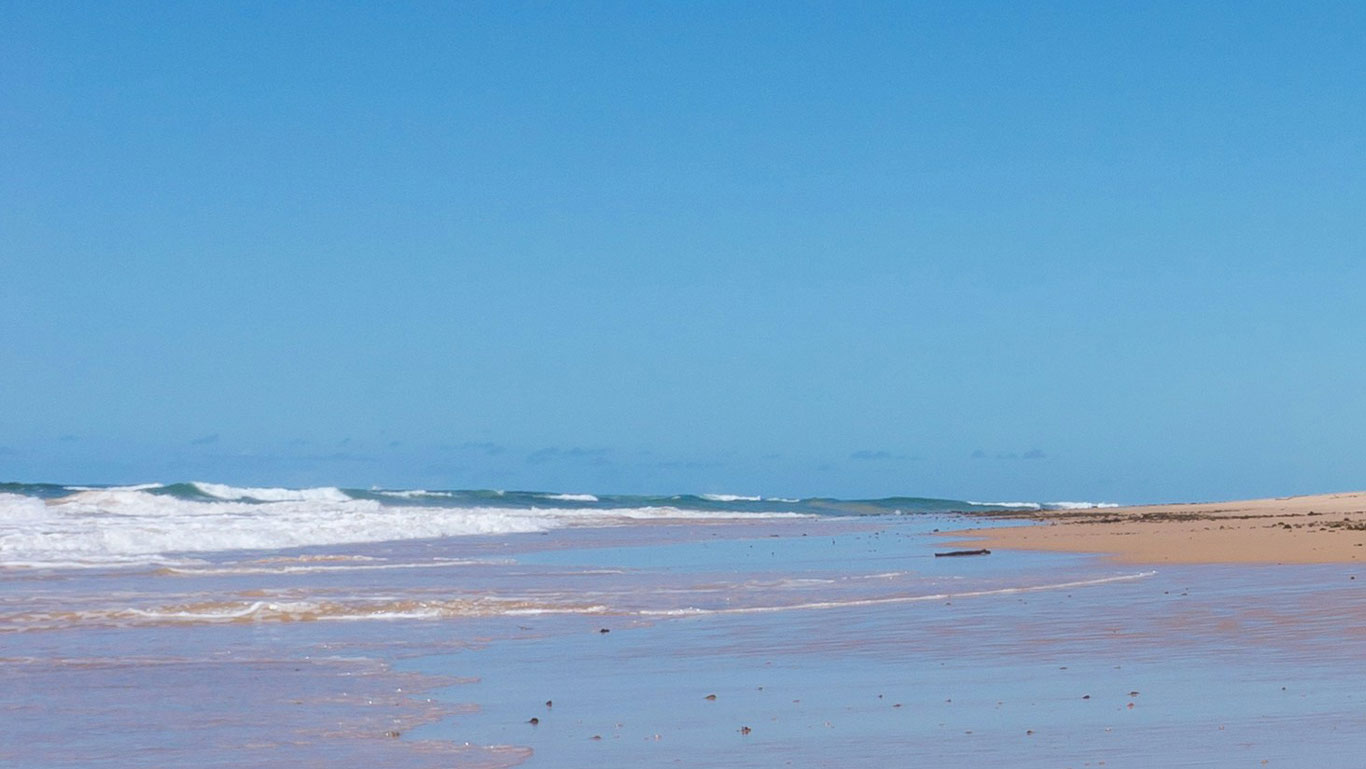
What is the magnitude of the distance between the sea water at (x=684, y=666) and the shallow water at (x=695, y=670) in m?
0.03

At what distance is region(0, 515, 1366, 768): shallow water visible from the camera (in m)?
6.33

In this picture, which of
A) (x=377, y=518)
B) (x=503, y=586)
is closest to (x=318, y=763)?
(x=503, y=586)

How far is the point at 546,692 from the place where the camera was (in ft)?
27.0

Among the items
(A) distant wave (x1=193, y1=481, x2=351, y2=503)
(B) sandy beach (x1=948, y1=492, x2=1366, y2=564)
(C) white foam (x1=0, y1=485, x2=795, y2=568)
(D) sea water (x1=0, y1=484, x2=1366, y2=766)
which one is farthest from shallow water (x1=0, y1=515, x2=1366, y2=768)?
(A) distant wave (x1=193, y1=481, x2=351, y2=503)

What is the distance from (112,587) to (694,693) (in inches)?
425

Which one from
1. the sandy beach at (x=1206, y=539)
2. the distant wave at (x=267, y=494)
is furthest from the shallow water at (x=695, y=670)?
the distant wave at (x=267, y=494)

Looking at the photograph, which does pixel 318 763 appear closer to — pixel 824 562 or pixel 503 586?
pixel 503 586

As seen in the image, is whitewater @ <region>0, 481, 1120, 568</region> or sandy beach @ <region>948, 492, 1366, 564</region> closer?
sandy beach @ <region>948, 492, 1366, 564</region>

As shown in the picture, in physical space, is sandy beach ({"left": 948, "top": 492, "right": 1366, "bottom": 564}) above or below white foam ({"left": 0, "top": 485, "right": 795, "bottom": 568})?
above

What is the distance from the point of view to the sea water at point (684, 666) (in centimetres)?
636

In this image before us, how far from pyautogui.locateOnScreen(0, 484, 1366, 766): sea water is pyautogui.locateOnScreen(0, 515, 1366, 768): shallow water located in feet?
0.10

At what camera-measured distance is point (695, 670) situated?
902 centimetres

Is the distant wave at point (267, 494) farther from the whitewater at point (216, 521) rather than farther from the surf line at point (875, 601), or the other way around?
the surf line at point (875, 601)

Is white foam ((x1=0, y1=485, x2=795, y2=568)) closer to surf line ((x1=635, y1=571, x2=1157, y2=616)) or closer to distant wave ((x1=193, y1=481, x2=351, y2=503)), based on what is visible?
surf line ((x1=635, y1=571, x2=1157, y2=616))
